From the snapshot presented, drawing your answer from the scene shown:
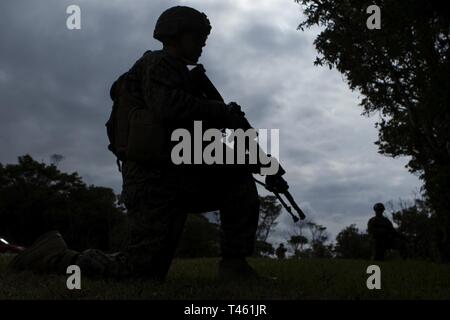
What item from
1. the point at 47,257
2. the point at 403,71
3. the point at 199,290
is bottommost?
the point at 199,290

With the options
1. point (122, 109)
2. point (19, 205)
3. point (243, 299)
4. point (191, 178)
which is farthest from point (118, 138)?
point (19, 205)

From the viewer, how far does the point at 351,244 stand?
5328 centimetres

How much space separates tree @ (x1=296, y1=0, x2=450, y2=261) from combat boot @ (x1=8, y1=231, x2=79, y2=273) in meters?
12.0

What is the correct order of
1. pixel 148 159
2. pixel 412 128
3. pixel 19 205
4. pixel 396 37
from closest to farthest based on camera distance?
pixel 148 159, pixel 396 37, pixel 412 128, pixel 19 205

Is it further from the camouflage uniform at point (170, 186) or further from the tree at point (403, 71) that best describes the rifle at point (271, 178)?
the tree at point (403, 71)

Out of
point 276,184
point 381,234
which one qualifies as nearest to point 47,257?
point 276,184

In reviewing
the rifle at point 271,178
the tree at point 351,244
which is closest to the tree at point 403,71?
the rifle at point 271,178

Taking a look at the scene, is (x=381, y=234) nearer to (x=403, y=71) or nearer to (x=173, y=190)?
(x=403, y=71)

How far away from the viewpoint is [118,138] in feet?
17.0

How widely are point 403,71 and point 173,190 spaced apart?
14.9 m

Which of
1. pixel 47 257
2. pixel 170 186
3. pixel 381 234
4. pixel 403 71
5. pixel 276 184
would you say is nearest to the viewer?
pixel 170 186

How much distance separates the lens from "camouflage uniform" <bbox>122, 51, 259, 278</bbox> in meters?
4.85

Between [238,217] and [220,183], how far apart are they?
1.09ft

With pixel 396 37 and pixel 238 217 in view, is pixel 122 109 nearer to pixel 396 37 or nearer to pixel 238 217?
pixel 238 217
